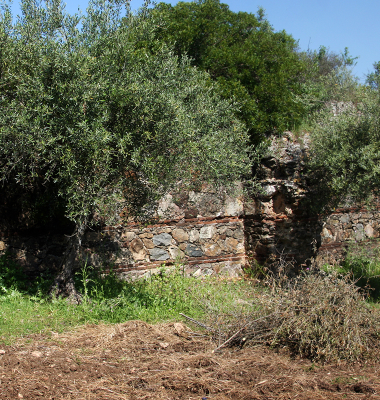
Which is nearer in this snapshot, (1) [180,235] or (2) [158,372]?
(2) [158,372]

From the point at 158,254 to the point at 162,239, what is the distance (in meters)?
0.33

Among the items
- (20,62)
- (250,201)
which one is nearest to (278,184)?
(250,201)

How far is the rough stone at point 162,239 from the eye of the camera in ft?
29.3

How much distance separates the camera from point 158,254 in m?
8.90

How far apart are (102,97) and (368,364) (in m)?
4.64

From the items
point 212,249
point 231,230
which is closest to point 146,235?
point 212,249

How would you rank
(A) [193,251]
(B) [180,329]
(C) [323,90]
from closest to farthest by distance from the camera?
(B) [180,329], (A) [193,251], (C) [323,90]

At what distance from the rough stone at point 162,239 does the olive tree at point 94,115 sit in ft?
7.96

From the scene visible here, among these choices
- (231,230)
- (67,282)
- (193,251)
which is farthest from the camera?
(231,230)

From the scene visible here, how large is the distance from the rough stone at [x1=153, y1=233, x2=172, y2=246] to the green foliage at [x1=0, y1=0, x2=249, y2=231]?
2.42 m

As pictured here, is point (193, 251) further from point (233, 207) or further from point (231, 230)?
point (233, 207)

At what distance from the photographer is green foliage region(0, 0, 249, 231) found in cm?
545

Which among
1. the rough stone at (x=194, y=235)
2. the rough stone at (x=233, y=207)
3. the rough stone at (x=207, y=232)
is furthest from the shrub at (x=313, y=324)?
the rough stone at (x=233, y=207)

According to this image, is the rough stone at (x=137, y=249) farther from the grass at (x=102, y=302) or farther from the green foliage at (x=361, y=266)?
the green foliage at (x=361, y=266)
